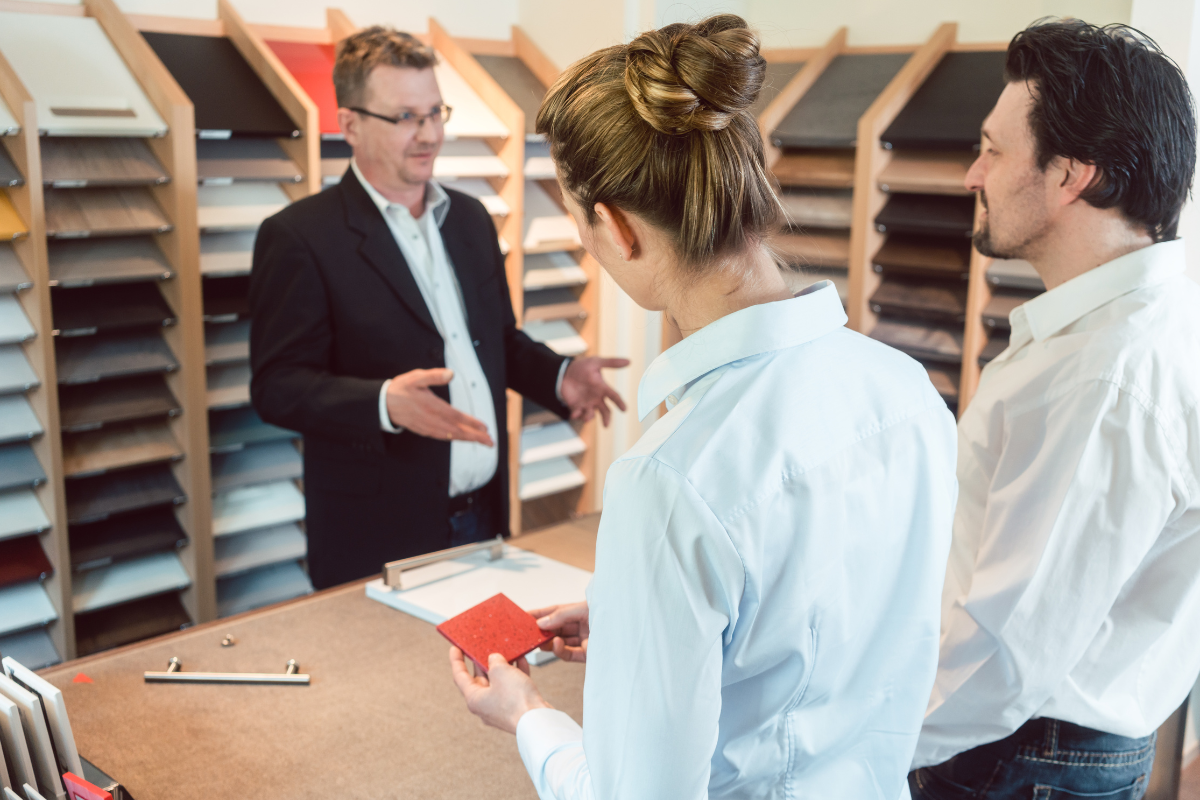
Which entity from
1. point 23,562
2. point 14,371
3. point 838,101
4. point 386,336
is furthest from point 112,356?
point 838,101

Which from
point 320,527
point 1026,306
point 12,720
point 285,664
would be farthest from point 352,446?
point 1026,306

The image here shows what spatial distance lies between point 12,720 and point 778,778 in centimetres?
82

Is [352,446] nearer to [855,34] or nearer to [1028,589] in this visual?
[1028,589]

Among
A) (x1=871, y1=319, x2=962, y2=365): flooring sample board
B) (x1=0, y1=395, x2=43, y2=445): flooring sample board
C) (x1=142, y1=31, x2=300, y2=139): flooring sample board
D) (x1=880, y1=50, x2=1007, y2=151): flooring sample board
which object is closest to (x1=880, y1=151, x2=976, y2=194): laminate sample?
(x1=880, y1=50, x2=1007, y2=151): flooring sample board

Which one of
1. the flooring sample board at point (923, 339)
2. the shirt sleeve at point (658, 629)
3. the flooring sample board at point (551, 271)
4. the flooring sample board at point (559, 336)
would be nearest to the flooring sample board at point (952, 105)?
the flooring sample board at point (923, 339)

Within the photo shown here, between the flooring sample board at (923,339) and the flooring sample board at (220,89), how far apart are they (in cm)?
193

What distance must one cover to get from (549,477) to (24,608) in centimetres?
178

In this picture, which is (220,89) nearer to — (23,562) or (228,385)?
(228,385)

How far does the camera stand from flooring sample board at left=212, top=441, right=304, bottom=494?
10.0 feet

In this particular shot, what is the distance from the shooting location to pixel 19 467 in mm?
2643

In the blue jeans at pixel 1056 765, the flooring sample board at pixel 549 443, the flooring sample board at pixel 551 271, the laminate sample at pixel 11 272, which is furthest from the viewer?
the flooring sample board at pixel 549 443

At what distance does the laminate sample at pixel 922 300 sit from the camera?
310 cm

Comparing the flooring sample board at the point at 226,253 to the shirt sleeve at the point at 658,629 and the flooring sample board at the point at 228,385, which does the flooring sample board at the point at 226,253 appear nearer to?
the flooring sample board at the point at 228,385

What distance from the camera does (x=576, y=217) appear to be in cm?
93
